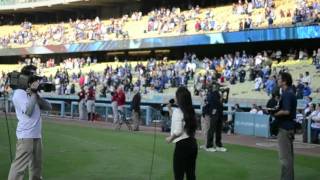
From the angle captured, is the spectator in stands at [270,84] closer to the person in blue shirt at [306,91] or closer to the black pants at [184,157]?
the person in blue shirt at [306,91]

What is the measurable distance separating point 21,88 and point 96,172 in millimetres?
3896

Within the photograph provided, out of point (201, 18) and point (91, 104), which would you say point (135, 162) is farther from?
point (201, 18)

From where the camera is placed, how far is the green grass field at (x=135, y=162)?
11797mm

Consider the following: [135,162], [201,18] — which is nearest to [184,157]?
[135,162]

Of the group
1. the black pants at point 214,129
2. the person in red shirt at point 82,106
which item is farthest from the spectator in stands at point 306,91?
the person in red shirt at point 82,106

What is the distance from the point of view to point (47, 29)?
66.6 metres

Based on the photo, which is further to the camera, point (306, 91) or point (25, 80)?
point (306, 91)

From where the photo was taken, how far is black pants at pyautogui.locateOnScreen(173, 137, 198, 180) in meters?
8.12

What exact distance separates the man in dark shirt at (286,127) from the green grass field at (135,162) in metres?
1.85

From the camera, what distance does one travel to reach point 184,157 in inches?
320

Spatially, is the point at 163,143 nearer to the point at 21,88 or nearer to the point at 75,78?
the point at 21,88

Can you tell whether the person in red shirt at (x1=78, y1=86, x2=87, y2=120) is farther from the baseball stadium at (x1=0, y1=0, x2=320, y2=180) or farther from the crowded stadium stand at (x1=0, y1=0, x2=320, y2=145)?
the crowded stadium stand at (x1=0, y1=0, x2=320, y2=145)

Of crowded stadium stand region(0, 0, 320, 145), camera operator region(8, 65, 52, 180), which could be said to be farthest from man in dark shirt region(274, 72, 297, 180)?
crowded stadium stand region(0, 0, 320, 145)

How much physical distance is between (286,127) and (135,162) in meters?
4.88
